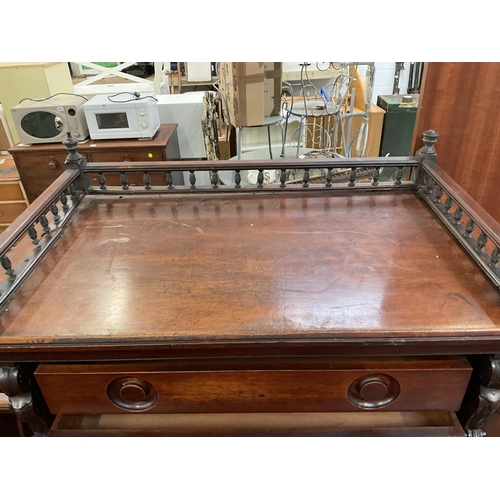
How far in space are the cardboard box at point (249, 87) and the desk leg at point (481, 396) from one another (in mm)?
1306

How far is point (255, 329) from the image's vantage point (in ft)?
2.25

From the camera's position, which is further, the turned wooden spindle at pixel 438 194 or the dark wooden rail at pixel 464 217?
the turned wooden spindle at pixel 438 194

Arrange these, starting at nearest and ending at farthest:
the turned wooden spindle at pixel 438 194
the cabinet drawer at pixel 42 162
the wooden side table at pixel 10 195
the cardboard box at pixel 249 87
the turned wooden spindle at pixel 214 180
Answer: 1. the turned wooden spindle at pixel 438 194
2. the turned wooden spindle at pixel 214 180
3. the cardboard box at pixel 249 87
4. the cabinet drawer at pixel 42 162
5. the wooden side table at pixel 10 195

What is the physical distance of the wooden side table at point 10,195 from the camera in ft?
7.90

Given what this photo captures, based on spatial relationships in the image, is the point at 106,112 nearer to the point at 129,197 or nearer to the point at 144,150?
the point at 144,150

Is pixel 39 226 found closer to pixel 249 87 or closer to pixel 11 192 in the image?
pixel 249 87

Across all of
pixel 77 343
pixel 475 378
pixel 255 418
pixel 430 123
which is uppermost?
pixel 430 123

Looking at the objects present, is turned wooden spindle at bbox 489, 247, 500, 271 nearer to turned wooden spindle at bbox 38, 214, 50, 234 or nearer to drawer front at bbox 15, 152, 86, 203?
turned wooden spindle at bbox 38, 214, 50, 234

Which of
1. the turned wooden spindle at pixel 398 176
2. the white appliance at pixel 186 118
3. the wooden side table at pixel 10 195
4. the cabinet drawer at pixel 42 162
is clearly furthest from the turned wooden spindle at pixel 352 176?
the wooden side table at pixel 10 195

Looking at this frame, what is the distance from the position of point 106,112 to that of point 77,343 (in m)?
1.79

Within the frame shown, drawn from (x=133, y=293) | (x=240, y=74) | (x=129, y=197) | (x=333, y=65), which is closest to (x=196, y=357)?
(x=133, y=293)

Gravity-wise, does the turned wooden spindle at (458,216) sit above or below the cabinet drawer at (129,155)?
above

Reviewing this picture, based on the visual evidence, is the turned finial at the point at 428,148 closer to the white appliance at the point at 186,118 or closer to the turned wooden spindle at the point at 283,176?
the turned wooden spindle at the point at 283,176

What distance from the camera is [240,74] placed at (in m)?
1.62
